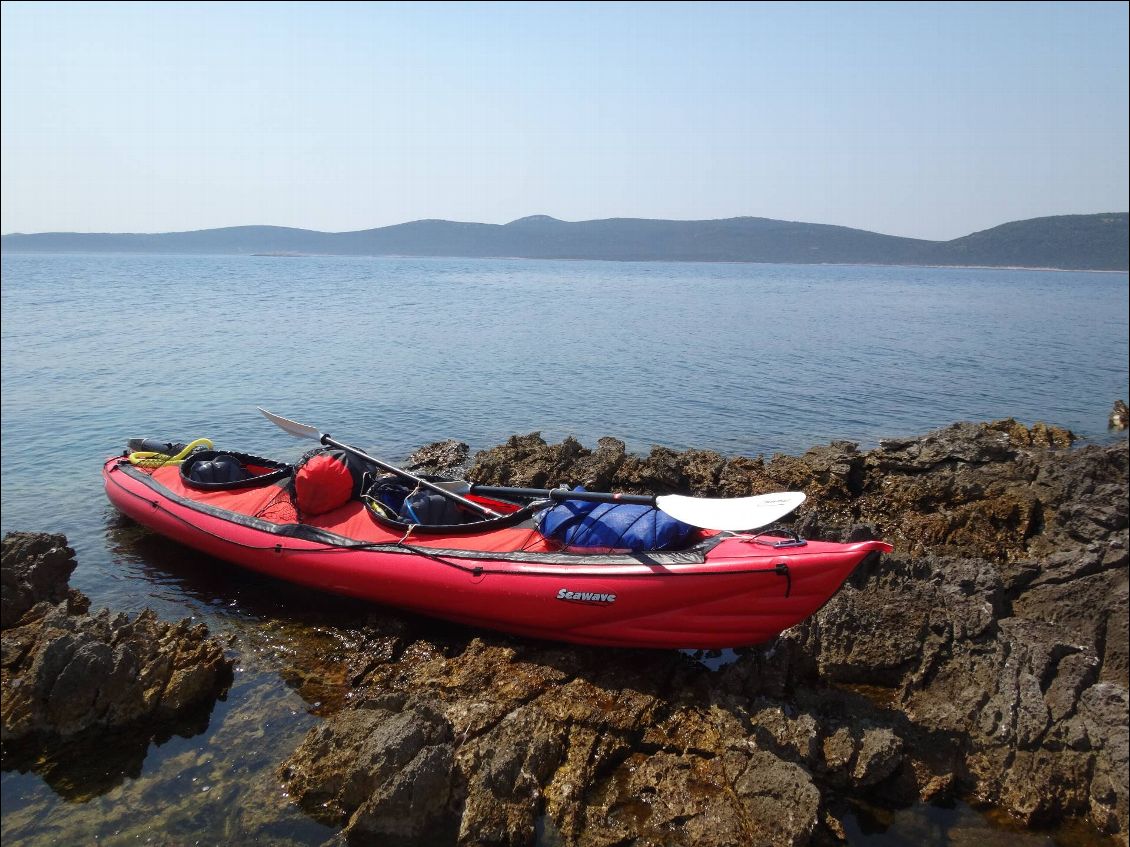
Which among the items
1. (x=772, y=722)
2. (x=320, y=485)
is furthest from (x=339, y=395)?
(x=772, y=722)

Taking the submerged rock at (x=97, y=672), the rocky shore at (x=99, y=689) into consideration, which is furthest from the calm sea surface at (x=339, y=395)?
the submerged rock at (x=97, y=672)

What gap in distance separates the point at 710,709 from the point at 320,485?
5453 mm

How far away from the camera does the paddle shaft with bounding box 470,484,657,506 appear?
7.77 meters

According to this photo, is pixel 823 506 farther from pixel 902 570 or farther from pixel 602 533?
pixel 602 533

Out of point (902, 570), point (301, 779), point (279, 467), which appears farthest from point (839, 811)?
point (279, 467)

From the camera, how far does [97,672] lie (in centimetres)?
634

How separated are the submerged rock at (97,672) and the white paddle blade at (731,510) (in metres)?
4.78

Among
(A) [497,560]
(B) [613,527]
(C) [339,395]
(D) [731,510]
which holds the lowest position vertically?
(C) [339,395]

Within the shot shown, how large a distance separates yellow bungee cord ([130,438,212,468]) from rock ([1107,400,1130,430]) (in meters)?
23.1

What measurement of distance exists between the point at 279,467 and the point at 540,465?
412cm

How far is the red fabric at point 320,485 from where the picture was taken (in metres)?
9.13

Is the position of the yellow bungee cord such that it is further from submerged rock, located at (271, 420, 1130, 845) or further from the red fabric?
submerged rock, located at (271, 420, 1130, 845)

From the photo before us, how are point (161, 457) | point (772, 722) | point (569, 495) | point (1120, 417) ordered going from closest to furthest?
1. point (772, 722)
2. point (569, 495)
3. point (161, 457)
4. point (1120, 417)

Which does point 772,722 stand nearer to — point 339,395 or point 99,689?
point 99,689
